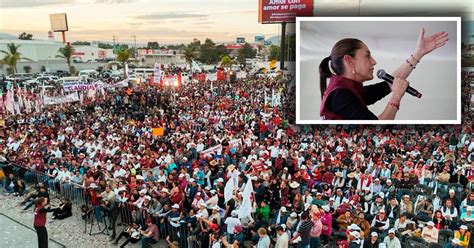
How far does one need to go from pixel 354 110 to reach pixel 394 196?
572 centimetres

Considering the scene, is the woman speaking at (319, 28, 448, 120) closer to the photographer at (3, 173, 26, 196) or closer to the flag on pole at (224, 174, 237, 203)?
the flag on pole at (224, 174, 237, 203)

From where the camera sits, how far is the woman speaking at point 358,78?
13.9 metres

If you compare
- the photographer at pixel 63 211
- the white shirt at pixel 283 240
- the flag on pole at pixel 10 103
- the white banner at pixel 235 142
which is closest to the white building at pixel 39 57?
the flag on pole at pixel 10 103

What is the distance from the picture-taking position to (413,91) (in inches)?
554

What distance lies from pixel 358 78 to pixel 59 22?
8442 centimetres

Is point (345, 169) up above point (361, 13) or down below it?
below

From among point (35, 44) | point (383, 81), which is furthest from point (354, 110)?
point (35, 44)

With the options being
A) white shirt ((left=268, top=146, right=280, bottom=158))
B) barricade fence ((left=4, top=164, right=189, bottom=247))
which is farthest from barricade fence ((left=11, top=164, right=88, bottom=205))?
white shirt ((left=268, top=146, right=280, bottom=158))

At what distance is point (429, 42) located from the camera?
1392 centimetres

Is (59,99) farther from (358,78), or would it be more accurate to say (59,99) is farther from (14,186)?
(358,78)

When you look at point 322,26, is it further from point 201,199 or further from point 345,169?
point 201,199

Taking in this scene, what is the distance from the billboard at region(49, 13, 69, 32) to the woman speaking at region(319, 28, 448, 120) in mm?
82341

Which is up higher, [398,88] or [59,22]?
[59,22]

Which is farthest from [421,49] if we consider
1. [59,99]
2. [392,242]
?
[59,99]
